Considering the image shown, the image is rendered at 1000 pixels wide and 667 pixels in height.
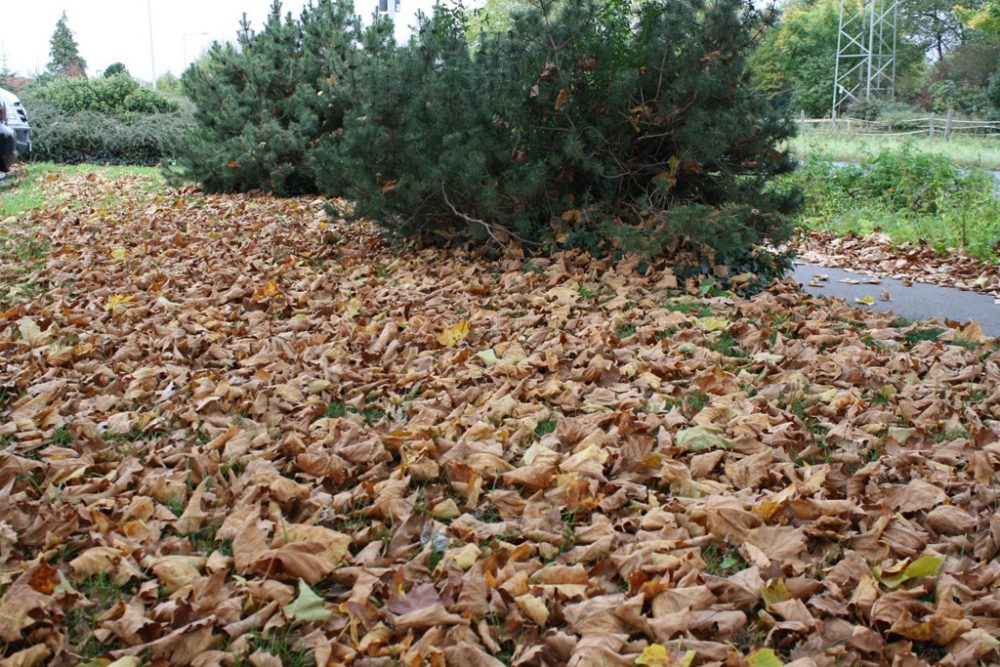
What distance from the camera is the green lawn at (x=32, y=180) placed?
31.6 ft

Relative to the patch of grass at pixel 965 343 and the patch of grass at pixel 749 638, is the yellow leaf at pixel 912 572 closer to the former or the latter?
the patch of grass at pixel 749 638

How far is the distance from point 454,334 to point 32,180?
36.4 feet

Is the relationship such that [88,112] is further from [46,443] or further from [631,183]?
[46,443]

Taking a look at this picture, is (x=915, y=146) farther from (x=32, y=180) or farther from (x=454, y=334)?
(x=32, y=180)

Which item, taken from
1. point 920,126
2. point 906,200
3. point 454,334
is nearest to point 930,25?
point 920,126

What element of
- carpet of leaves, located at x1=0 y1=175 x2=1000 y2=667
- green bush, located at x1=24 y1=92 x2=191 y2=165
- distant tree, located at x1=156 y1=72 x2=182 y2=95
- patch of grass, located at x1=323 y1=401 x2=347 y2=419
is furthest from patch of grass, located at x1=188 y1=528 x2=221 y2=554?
distant tree, located at x1=156 y1=72 x2=182 y2=95

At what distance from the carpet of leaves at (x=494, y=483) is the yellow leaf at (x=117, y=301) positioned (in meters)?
0.04

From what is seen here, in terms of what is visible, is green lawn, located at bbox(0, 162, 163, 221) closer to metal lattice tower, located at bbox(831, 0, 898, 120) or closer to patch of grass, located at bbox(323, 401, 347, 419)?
patch of grass, located at bbox(323, 401, 347, 419)

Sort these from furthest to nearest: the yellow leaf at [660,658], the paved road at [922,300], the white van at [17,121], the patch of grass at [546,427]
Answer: the white van at [17,121], the paved road at [922,300], the patch of grass at [546,427], the yellow leaf at [660,658]

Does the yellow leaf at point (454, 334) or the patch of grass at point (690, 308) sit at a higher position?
the patch of grass at point (690, 308)

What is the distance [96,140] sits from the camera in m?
16.1

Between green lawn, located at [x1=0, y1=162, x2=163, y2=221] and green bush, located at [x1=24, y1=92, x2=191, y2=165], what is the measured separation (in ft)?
2.18

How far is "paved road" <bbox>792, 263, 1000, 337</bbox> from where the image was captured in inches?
200

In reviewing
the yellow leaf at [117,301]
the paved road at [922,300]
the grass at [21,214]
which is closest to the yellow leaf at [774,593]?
the paved road at [922,300]
